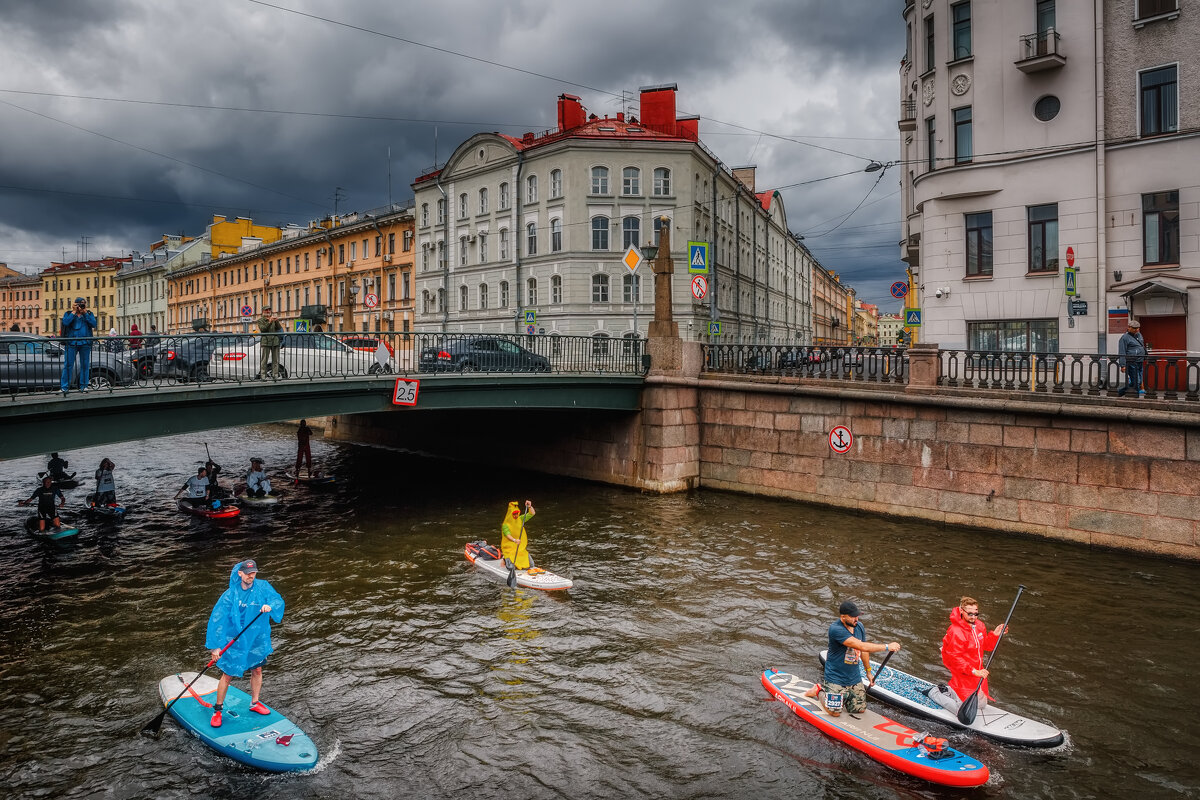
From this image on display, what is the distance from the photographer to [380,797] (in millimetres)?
7355

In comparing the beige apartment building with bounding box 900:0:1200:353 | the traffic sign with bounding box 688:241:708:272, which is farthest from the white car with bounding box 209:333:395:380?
the beige apartment building with bounding box 900:0:1200:353

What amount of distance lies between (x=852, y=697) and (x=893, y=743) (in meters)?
0.71

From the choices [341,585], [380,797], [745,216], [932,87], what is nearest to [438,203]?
[745,216]

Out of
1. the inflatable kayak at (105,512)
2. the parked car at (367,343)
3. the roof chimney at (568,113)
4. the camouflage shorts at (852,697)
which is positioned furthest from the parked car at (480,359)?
the roof chimney at (568,113)

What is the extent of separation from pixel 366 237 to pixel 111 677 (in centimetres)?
5095

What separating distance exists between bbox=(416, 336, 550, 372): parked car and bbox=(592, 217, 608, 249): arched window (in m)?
20.6

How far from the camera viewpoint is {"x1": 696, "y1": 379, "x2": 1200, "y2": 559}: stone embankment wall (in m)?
14.7

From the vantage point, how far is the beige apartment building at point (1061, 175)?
1978 cm

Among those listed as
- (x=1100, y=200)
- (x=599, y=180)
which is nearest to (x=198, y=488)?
(x=1100, y=200)

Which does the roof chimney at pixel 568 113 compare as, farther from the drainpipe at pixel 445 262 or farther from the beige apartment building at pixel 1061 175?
the beige apartment building at pixel 1061 175

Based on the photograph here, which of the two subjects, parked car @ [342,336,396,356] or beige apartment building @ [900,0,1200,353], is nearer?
parked car @ [342,336,396,356]

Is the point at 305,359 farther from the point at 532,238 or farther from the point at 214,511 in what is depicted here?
the point at 532,238

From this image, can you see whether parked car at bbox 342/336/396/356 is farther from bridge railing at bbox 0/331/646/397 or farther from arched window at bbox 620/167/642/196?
arched window at bbox 620/167/642/196

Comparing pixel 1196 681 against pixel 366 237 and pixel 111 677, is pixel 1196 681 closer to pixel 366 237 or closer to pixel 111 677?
pixel 111 677
